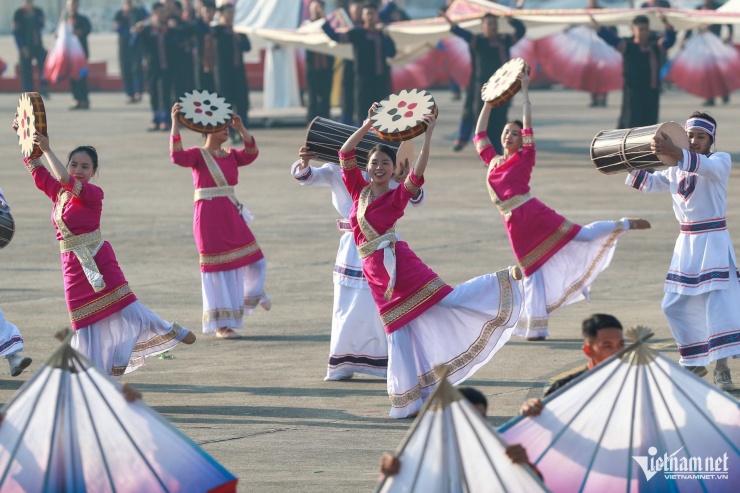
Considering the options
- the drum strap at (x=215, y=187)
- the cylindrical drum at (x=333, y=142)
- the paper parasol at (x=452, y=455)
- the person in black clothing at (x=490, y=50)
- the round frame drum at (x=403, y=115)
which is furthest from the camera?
the person in black clothing at (x=490, y=50)

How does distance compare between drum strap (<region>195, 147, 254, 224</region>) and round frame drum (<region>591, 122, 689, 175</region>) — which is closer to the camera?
round frame drum (<region>591, 122, 689, 175</region>)

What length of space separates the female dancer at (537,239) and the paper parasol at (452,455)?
5.04m

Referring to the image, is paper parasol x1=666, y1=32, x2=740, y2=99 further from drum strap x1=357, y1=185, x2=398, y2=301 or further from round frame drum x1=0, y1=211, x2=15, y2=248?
round frame drum x1=0, y1=211, x2=15, y2=248

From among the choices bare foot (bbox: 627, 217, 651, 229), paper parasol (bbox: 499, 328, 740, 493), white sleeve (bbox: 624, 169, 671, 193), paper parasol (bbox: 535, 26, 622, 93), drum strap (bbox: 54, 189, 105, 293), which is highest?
white sleeve (bbox: 624, 169, 671, 193)

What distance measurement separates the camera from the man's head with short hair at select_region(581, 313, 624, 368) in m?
5.50

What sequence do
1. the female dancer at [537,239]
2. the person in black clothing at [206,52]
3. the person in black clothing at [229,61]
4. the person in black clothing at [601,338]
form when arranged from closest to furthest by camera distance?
the person in black clothing at [601,338] < the female dancer at [537,239] < the person in black clothing at [229,61] < the person in black clothing at [206,52]

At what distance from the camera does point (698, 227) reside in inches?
320

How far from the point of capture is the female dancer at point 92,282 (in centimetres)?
794

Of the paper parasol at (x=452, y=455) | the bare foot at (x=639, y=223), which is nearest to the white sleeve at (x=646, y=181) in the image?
the bare foot at (x=639, y=223)

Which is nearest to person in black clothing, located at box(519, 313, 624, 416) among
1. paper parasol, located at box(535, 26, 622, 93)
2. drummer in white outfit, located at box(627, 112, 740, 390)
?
drummer in white outfit, located at box(627, 112, 740, 390)

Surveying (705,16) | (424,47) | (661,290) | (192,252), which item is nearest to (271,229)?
(192,252)

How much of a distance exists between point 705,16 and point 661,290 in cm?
827

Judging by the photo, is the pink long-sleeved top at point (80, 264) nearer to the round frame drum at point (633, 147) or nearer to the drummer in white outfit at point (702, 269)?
the round frame drum at point (633, 147)

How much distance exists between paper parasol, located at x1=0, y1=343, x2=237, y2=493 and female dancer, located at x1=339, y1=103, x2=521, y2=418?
2543mm
